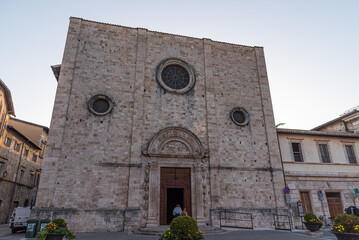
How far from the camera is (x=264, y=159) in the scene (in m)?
16.6

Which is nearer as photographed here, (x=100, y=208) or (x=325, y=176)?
(x=100, y=208)

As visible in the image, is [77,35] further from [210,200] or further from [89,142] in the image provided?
[210,200]

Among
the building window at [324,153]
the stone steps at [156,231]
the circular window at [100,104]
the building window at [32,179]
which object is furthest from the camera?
the building window at [32,179]

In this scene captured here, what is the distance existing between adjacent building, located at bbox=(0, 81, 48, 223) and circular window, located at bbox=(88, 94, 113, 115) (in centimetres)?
815

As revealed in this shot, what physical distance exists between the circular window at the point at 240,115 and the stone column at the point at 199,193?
443cm

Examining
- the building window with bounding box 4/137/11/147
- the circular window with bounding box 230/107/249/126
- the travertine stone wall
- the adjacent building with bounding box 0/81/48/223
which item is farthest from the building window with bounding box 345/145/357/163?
the building window with bounding box 4/137/11/147

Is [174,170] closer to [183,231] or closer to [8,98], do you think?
[183,231]

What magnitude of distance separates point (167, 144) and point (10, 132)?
16498 mm

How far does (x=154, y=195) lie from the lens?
13.9m

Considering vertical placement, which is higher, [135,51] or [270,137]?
[135,51]

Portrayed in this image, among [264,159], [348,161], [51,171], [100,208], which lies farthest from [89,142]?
[348,161]

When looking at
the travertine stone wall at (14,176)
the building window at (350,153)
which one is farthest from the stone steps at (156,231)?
the building window at (350,153)

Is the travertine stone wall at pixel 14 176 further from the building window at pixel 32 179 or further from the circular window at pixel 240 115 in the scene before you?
the circular window at pixel 240 115

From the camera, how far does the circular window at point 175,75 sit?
1680 cm
